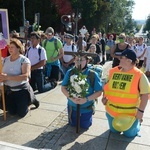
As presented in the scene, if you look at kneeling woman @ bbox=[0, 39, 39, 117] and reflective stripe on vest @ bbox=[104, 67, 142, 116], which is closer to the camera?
reflective stripe on vest @ bbox=[104, 67, 142, 116]

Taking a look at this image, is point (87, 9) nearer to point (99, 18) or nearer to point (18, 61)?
point (99, 18)

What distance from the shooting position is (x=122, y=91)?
389 centimetres

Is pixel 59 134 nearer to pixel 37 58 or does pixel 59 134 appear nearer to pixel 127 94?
pixel 127 94

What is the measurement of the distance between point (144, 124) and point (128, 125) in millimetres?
1018

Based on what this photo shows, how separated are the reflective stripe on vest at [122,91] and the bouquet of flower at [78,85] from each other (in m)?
0.43

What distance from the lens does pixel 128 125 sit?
3.83m

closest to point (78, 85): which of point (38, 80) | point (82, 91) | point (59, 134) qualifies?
point (82, 91)

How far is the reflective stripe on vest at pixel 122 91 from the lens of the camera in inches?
150

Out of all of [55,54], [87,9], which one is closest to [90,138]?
[55,54]

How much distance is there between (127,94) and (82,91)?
2.36ft

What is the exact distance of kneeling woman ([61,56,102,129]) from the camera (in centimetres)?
385

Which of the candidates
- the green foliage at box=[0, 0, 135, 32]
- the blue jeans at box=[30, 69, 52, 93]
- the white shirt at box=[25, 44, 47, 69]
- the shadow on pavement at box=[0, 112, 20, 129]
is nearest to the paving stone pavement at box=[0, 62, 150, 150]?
the shadow on pavement at box=[0, 112, 20, 129]

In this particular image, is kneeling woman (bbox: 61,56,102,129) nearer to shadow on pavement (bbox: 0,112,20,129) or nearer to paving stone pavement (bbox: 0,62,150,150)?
paving stone pavement (bbox: 0,62,150,150)

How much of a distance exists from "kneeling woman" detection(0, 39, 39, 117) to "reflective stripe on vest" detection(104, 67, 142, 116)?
1666mm
